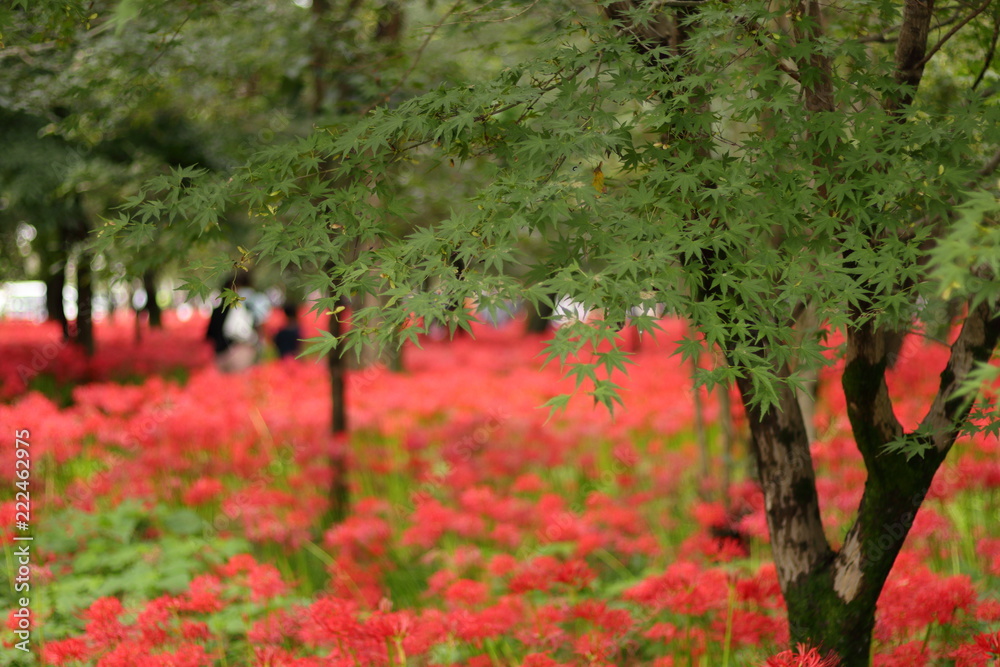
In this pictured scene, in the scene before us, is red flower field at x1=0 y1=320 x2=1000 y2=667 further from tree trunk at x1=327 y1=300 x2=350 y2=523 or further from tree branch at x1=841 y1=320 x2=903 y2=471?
tree branch at x1=841 y1=320 x2=903 y2=471

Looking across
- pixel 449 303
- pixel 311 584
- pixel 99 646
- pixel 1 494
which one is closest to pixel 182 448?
pixel 1 494

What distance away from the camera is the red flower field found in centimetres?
345

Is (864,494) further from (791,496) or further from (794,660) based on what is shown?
(794,660)

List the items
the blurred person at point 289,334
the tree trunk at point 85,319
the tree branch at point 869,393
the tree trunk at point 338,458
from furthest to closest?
the blurred person at point 289,334 < the tree trunk at point 85,319 < the tree trunk at point 338,458 < the tree branch at point 869,393

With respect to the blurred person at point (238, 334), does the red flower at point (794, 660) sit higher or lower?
higher

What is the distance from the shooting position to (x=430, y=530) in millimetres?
5152

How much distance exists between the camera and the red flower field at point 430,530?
3.45 m

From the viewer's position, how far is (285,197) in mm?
2867

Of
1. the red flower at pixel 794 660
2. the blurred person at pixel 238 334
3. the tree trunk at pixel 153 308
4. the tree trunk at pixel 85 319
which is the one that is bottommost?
the tree trunk at pixel 153 308

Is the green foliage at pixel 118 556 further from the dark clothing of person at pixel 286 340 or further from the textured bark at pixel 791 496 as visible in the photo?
the dark clothing of person at pixel 286 340

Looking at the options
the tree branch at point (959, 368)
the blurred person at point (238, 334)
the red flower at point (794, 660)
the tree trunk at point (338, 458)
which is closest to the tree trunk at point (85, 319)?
the blurred person at point (238, 334)

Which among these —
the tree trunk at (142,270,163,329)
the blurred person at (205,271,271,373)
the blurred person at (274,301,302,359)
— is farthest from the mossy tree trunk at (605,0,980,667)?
the tree trunk at (142,270,163,329)

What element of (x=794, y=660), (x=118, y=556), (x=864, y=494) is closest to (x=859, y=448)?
(x=864, y=494)

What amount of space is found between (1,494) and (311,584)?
8.83ft
